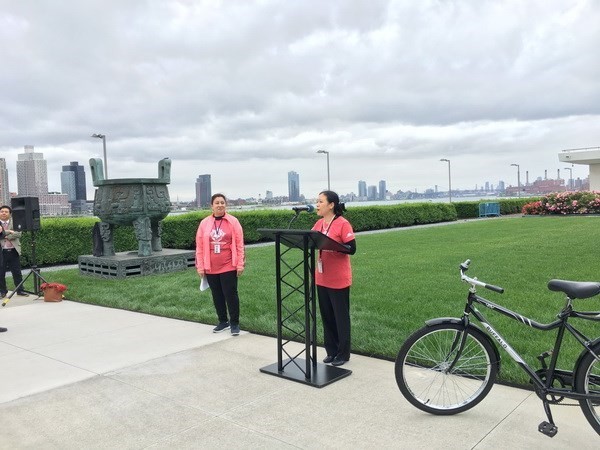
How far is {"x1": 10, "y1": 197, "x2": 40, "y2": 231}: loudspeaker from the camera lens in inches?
388

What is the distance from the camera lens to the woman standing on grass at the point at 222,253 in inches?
252

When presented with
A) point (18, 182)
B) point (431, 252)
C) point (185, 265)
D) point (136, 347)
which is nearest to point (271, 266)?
point (185, 265)

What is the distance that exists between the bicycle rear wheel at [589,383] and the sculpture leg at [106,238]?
1088 cm

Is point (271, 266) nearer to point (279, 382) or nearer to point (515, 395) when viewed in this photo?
point (279, 382)

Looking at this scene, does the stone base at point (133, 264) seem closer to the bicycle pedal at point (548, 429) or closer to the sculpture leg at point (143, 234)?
the sculpture leg at point (143, 234)

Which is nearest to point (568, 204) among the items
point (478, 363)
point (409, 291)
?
point (409, 291)

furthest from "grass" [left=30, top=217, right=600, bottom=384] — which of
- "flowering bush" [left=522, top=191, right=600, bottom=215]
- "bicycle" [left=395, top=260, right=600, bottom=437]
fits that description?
"flowering bush" [left=522, top=191, right=600, bottom=215]

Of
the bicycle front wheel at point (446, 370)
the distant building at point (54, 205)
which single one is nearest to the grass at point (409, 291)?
the bicycle front wheel at point (446, 370)

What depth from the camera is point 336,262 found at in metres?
4.94

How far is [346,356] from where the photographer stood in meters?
5.17

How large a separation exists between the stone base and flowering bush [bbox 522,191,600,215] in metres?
27.0

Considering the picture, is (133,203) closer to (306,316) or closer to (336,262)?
(336,262)

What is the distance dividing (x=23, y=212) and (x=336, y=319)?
7481 millimetres

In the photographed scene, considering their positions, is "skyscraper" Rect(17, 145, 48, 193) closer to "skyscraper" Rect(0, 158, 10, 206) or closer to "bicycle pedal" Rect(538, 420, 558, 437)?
"skyscraper" Rect(0, 158, 10, 206)
